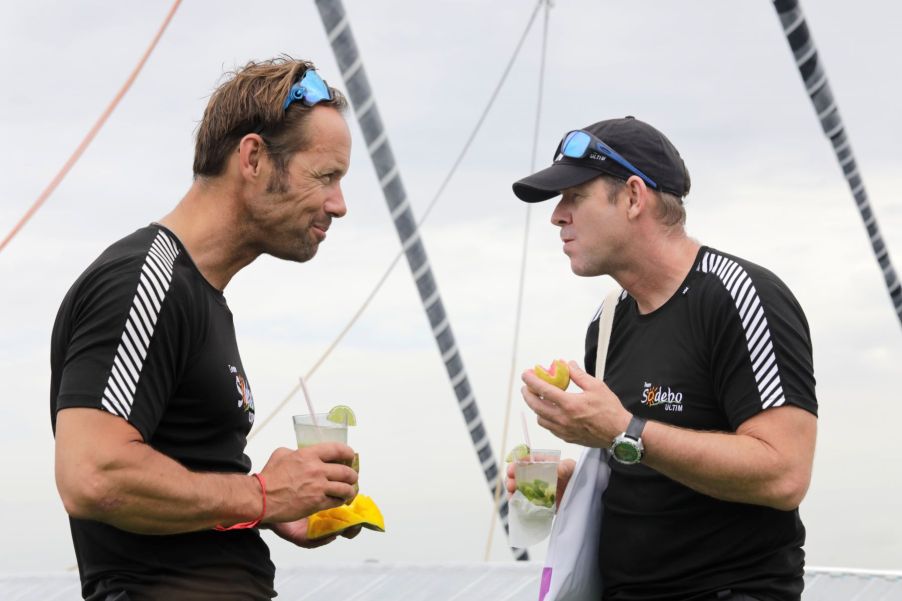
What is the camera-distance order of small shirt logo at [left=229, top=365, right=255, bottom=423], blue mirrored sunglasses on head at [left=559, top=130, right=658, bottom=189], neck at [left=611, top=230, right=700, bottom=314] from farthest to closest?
blue mirrored sunglasses on head at [left=559, top=130, right=658, bottom=189]
neck at [left=611, top=230, right=700, bottom=314]
small shirt logo at [left=229, top=365, right=255, bottom=423]

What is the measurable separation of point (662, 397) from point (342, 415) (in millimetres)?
1002

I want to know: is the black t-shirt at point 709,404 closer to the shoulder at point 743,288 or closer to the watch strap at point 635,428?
the shoulder at point 743,288

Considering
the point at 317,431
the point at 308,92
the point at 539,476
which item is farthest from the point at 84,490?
the point at 539,476

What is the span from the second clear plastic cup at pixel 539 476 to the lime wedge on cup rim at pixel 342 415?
0.74 meters

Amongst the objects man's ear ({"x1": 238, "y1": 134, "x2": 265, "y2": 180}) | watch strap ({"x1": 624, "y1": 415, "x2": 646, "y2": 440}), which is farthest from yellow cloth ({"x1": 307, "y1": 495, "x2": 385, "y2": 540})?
man's ear ({"x1": 238, "y1": 134, "x2": 265, "y2": 180})

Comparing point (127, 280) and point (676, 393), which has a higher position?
point (127, 280)

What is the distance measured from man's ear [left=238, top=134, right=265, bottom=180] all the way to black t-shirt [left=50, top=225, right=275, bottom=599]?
1.03 ft

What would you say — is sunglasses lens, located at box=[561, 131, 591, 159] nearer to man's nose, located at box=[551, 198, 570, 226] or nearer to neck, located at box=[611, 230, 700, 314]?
man's nose, located at box=[551, 198, 570, 226]

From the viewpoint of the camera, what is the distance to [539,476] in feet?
13.1

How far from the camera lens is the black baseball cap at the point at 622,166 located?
3922mm

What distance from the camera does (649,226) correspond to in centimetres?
386

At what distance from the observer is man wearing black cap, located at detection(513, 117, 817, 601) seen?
11.1 feet

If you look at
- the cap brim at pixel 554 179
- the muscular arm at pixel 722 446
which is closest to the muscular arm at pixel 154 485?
the muscular arm at pixel 722 446

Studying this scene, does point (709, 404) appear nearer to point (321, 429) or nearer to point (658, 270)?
point (658, 270)
